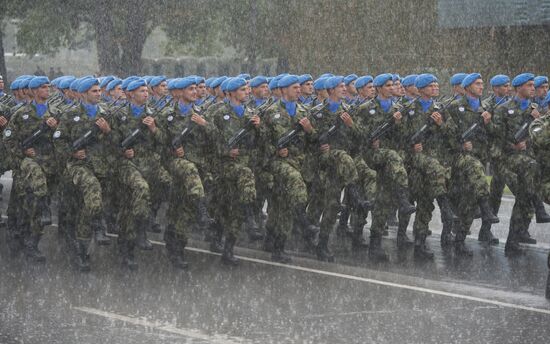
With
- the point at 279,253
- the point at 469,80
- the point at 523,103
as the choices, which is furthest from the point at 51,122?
the point at 523,103

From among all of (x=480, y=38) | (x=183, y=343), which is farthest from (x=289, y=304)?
(x=480, y=38)

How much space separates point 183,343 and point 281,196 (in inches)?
151

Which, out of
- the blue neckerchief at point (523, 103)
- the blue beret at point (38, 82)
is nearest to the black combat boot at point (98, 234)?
the blue beret at point (38, 82)

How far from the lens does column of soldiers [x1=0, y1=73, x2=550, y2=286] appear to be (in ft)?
39.9

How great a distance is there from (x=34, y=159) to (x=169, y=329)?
12.5ft

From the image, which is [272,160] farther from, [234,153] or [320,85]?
[320,85]

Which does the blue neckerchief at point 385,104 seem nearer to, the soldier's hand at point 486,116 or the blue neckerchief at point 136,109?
the soldier's hand at point 486,116

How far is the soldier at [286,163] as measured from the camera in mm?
12250

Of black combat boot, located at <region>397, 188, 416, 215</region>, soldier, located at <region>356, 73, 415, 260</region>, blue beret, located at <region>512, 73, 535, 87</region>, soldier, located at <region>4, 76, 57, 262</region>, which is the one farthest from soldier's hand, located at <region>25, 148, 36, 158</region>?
blue beret, located at <region>512, 73, 535, 87</region>

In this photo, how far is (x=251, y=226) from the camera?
13.8 meters

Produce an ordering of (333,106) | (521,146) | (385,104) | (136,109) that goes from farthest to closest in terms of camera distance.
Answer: (385,104) → (521,146) → (333,106) → (136,109)

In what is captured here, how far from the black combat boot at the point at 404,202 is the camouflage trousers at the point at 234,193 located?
1.53 m

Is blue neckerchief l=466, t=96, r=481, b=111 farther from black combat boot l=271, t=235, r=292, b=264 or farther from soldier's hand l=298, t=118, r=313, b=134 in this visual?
black combat boot l=271, t=235, r=292, b=264

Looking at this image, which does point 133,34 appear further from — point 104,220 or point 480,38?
point 104,220
